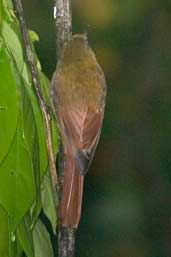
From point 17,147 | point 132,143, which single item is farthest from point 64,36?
point 132,143

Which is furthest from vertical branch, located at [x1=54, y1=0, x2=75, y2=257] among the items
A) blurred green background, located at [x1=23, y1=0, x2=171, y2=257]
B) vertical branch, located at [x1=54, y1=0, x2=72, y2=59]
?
blurred green background, located at [x1=23, y1=0, x2=171, y2=257]

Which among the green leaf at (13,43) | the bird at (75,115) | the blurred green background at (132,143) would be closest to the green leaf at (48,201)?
the bird at (75,115)

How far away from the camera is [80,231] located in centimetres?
262

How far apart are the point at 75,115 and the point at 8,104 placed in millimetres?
215

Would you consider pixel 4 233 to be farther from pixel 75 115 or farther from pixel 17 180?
pixel 75 115

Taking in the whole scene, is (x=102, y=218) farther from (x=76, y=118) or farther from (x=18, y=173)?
(x=18, y=173)

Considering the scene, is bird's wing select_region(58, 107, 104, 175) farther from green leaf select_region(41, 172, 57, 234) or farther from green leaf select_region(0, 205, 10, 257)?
green leaf select_region(0, 205, 10, 257)

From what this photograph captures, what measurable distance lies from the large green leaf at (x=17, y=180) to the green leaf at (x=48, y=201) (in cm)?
10

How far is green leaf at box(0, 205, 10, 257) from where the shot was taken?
37.2 inches

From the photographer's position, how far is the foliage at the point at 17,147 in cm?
91

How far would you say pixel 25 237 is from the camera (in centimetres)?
96

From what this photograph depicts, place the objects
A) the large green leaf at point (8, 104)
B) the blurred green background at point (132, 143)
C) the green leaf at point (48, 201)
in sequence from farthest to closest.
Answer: the blurred green background at point (132, 143), the green leaf at point (48, 201), the large green leaf at point (8, 104)

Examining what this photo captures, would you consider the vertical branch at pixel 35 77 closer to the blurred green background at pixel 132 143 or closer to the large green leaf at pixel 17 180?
the large green leaf at pixel 17 180

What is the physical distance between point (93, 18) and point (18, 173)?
5.12 ft
